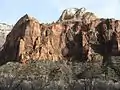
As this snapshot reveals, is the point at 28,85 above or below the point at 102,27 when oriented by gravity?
below

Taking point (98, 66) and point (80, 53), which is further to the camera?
point (80, 53)

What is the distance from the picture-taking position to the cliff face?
117 metres

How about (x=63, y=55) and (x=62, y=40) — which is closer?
(x=63, y=55)

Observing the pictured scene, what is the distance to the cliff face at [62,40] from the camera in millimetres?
117438

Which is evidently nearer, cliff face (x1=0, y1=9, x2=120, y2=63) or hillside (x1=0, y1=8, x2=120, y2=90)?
hillside (x1=0, y1=8, x2=120, y2=90)

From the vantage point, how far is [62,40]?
124688 millimetres

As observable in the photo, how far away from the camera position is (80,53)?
118938 millimetres

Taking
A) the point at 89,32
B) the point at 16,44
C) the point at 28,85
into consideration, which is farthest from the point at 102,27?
the point at 28,85

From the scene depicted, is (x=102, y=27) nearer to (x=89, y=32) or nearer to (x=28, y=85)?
(x=89, y=32)

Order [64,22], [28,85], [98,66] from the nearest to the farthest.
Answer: [28,85], [98,66], [64,22]

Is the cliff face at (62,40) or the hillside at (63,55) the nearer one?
the hillside at (63,55)

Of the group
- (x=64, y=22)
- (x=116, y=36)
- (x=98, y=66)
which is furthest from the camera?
(x=64, y=22)

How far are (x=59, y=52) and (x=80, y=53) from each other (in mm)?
6152

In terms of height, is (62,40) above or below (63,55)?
above
